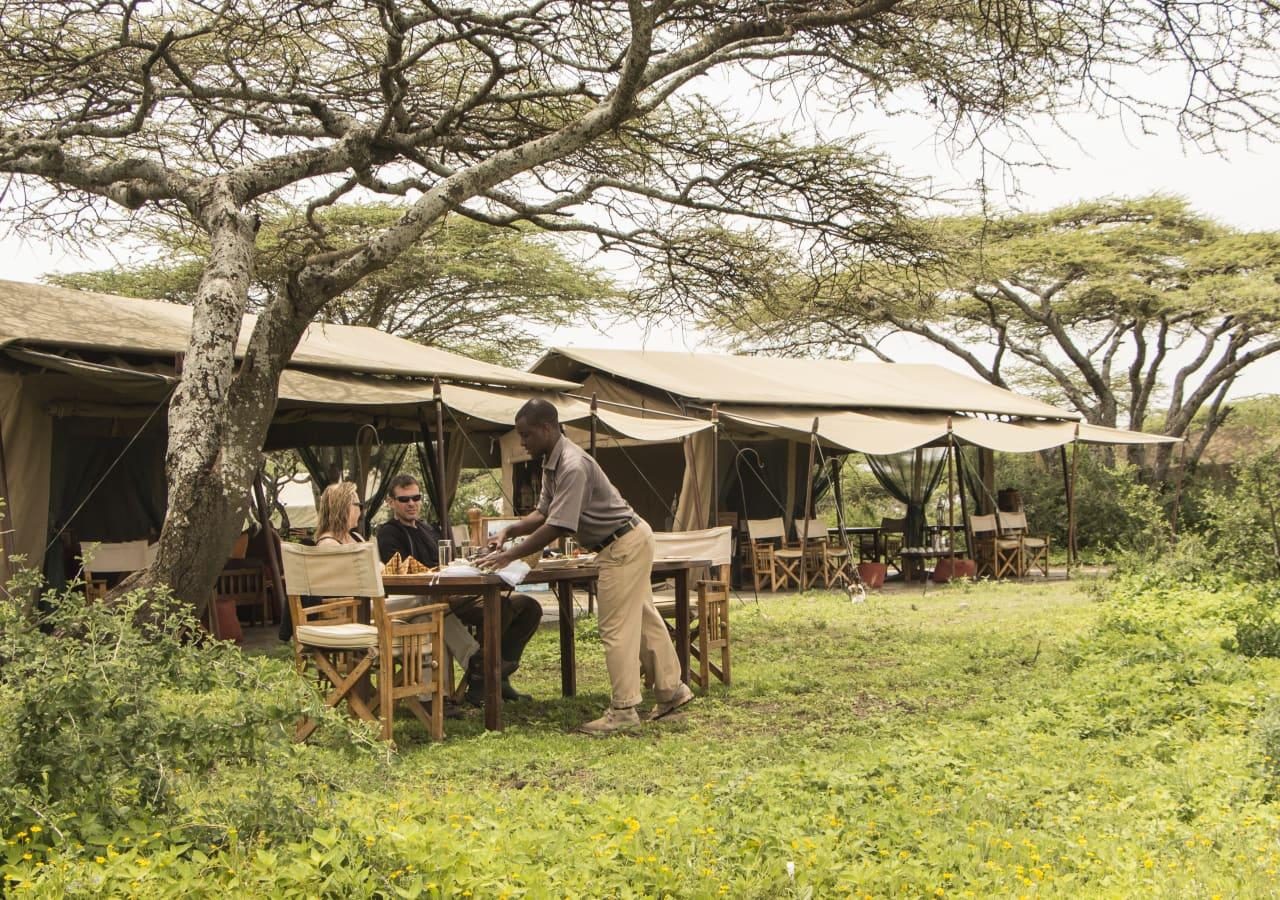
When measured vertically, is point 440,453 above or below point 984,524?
above

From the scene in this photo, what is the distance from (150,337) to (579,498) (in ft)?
15.4

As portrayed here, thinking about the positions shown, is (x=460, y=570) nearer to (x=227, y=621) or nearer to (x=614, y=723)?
(x=614, y=723)

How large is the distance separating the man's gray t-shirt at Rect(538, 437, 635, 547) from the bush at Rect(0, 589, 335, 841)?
172cm

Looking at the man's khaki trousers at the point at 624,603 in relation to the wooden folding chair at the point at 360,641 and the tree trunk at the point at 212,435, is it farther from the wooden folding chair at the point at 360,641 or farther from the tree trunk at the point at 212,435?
the tree trunk at the point at 212,435

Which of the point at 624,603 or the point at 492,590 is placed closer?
the point at 492,590

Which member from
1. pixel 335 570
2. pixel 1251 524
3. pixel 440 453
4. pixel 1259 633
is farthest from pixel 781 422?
pixel 335 570

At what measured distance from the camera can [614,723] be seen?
197 inches

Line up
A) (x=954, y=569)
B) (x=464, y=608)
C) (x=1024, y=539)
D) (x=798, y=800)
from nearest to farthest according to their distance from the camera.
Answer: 1. (x=798, y=800)
2. (x=464, y=608)
3. (x=954, y=569)
4. (x=1024, y=539)

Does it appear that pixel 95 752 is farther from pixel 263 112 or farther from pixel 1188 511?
pixel 1188 511

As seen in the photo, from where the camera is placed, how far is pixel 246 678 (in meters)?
3.27

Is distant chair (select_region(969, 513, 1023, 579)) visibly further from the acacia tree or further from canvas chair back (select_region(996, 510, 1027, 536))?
the acacia tree

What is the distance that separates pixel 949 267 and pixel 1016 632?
2.42 m

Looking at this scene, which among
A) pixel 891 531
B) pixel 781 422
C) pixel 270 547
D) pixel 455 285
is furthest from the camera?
pixel 455 285

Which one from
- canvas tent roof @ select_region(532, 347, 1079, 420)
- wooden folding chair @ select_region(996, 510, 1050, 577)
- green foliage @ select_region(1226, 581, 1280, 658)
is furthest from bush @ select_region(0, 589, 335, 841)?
wooden folding chair @ select_region(996, 510, 1050, 577)
